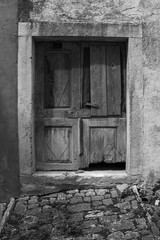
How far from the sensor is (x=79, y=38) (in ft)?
13.3

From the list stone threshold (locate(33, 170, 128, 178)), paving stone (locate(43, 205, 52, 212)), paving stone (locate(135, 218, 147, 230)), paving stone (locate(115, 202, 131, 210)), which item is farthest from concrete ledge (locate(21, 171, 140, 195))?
paving stone (locate(135, 218, 147, 230))

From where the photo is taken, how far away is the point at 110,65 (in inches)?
167

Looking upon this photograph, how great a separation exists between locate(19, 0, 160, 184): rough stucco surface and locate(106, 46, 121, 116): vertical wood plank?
1.22ft

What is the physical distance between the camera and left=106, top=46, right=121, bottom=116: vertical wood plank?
4.23 m

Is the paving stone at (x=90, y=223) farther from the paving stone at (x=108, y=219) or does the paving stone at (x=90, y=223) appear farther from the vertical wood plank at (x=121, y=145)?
the vertical wood plank at (x=121, y=145)

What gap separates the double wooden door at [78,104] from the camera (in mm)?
4211

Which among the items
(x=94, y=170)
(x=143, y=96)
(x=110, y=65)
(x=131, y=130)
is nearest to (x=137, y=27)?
(x=110, y=65)

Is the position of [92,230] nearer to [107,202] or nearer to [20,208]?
[107,202]

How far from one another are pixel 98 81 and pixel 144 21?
1058mm

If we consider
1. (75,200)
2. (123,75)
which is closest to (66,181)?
(75,200)

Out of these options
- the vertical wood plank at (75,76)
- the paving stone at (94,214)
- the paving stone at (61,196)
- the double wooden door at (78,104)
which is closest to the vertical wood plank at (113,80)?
the double wooden door at (78,104)

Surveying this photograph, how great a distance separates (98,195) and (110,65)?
1.88 meters

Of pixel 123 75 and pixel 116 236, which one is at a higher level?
pixel 123 75

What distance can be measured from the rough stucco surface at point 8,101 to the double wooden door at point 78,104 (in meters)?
0.38
